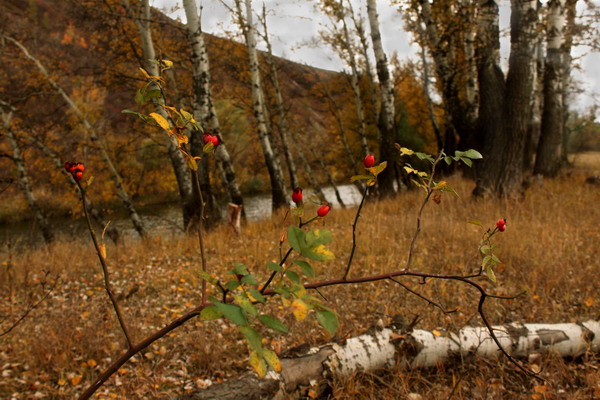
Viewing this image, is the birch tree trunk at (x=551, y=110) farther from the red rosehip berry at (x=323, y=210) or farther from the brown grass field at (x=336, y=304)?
the red rosehip berry at (x=323, y=210)

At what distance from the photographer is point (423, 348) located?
2.37 meters

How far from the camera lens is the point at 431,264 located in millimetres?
4062

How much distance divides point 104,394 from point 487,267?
7.66 feet

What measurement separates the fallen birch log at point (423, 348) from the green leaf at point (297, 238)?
167 cm

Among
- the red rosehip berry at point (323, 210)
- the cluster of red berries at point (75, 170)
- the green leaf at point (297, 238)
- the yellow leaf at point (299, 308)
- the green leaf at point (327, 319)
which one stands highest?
the cluster of red berries at point (75, 170)

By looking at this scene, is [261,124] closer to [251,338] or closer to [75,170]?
[75,170]

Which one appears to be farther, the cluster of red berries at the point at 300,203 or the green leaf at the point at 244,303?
the cluster of red berries at the point at 300,203

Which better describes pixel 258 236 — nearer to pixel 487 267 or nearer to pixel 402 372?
pixel 402 372

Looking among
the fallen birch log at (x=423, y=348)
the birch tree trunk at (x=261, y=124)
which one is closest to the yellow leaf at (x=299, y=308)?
the fallen birch log at (x=423, y=348)

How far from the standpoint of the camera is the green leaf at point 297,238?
73cm

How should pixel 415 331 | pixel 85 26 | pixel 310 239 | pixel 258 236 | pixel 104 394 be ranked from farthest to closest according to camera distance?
pixel 85 26 < pixel 258 236 < pixel 415 331 < pixel 104 394 < pixel 310 239

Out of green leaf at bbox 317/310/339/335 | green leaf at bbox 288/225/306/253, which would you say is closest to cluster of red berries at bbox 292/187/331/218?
green leaf at bbox 288/225/306/253

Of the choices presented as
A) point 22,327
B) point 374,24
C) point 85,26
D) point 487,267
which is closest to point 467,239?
point 487,267

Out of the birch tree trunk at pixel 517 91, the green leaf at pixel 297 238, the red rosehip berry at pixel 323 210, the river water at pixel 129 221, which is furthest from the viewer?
the river water at pixel 129 221
